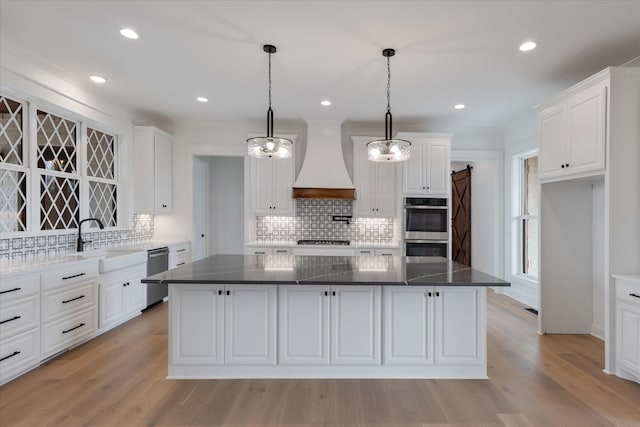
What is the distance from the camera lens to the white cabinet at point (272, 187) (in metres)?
5.05

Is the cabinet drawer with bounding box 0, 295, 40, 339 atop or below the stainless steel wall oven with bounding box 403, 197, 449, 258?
below

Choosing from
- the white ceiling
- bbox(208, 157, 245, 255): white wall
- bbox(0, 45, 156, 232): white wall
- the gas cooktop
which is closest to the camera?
the white ceiling

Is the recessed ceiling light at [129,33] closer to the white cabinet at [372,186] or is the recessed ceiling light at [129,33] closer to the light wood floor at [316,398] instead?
the light wood floor at [316,398]

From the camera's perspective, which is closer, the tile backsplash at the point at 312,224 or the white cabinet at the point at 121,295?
the white cabinet at the point at 121,295

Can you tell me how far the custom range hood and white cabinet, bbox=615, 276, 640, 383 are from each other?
123 inches

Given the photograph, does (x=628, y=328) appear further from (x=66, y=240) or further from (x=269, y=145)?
(x=66, y=240)

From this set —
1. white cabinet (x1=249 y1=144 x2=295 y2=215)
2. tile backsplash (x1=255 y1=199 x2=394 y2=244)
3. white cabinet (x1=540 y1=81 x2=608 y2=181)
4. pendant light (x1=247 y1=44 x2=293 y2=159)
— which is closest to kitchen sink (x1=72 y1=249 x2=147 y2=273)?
Answer: white cabinet (x1=249 y1=144 x2=295 y2=215)

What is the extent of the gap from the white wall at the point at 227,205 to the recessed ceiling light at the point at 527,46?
15.9ft

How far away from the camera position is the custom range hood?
4.91 metres

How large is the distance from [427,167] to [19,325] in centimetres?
479

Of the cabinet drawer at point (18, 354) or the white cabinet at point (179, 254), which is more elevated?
the white cabinet at point (179, 254)

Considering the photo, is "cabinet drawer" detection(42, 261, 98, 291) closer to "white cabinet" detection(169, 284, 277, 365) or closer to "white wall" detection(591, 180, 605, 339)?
"white cabinet" detection(169, 284, 277, 365)

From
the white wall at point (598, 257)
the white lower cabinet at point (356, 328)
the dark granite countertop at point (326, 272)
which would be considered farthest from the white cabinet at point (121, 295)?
the white wall at point (598, 257)

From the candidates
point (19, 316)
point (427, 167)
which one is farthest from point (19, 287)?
point (427, 167)
